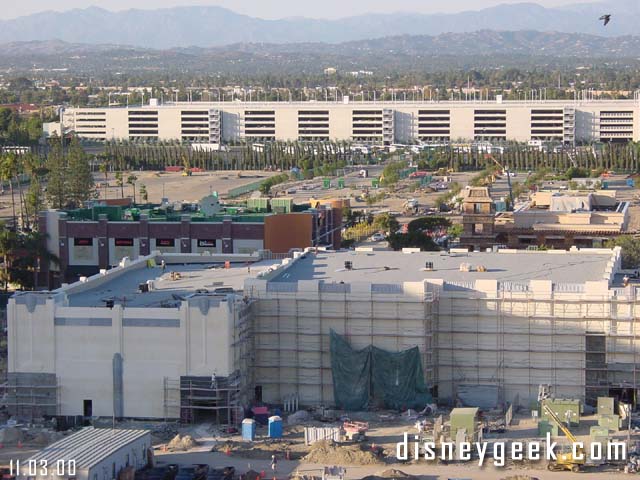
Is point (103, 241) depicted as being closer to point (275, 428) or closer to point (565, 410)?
point (275, 428)

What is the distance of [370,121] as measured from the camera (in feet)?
457

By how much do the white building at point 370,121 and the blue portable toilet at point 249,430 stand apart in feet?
334

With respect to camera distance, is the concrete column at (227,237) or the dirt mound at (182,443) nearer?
the dirt mound at (182,443)

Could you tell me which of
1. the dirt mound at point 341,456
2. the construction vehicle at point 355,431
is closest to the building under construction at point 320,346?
the construction vehicle at point 355,431

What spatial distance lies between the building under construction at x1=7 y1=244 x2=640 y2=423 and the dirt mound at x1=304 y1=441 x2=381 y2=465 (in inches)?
153

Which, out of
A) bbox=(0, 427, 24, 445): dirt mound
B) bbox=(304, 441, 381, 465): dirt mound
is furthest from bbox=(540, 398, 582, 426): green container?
bbox=(0, 427, 24, 445): dirt mound

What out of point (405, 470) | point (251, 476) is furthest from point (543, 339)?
point (251, 476)

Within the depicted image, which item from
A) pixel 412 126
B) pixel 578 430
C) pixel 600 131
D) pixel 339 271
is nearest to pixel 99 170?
pixel 412 126

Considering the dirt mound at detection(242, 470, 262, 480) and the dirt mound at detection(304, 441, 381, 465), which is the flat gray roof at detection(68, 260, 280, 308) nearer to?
the dirt mound at detection(304, 441, 381, 465)

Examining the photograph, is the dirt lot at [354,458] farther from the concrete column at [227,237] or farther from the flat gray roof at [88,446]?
the concrete column at [227,237]

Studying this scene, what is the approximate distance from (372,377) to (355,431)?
3552 mm

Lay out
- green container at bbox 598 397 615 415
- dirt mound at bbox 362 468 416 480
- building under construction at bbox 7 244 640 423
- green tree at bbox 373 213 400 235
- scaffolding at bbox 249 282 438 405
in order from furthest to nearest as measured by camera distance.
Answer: green tree at bbox 373 213 400 235
scaffolding at bbox 249 282 438 405
building under construction at bbox 7 244 640 423
green container at bbox 598 397 615 415
dirt mound at bbox 362 468 416 480

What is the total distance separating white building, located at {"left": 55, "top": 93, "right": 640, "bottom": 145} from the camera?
5320 inches

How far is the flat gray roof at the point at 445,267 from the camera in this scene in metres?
39.3
